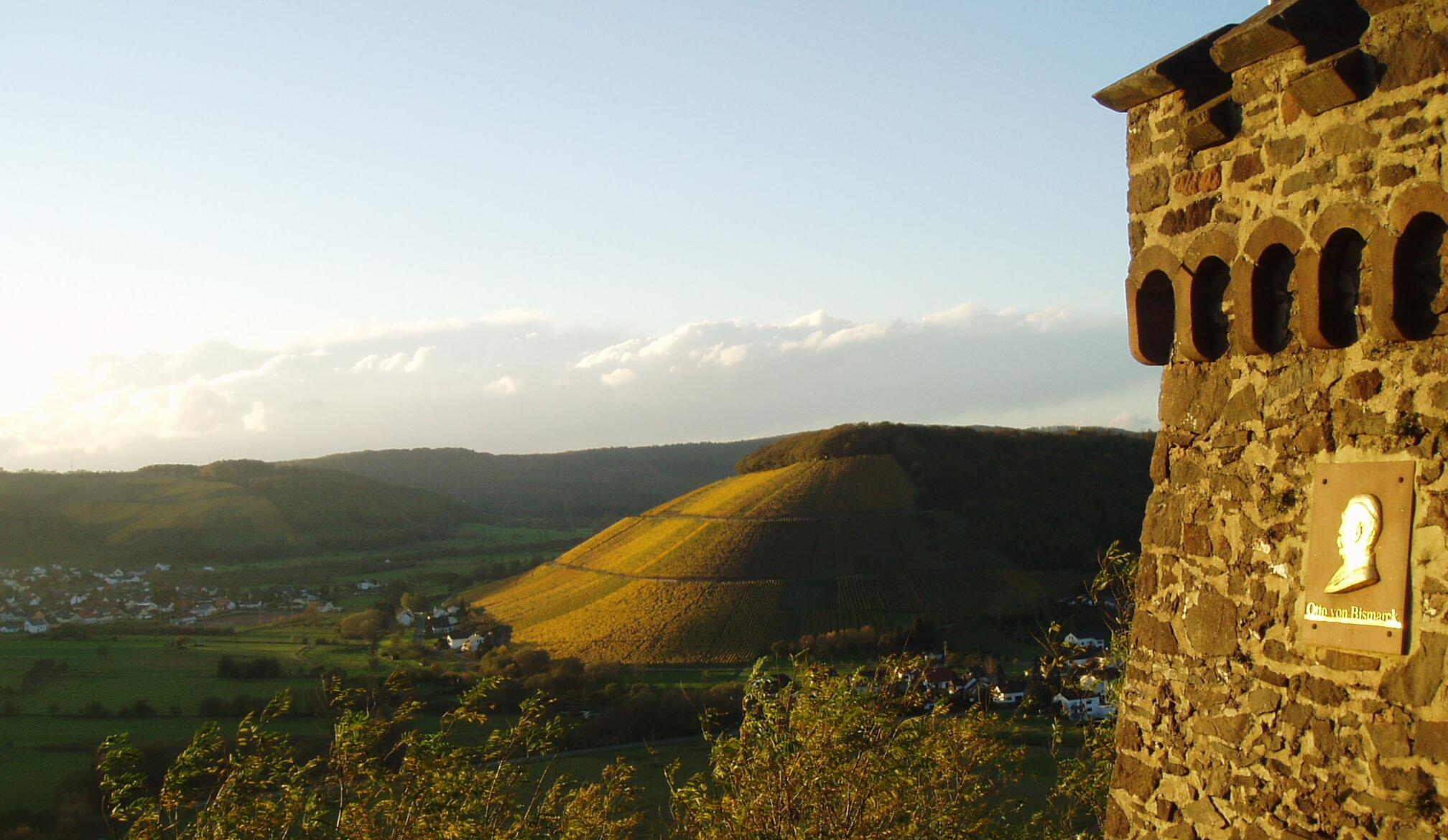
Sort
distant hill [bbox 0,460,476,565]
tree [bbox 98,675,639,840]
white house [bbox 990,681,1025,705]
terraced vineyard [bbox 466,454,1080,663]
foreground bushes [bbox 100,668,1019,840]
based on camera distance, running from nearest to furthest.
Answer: tree [bbox 98,675,639,840] < foreground bushes [bbox 100,668,1019,840] < white house [bbox 990,681,1025,705] < terraced vineyard [bbox 466,454,1080,663] < distant hill [bbox 0,460,476,565]

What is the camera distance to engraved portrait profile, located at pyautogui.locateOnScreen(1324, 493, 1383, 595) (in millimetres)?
4180

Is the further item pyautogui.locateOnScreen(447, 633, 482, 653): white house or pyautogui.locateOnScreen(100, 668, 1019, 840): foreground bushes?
pyautogui.locateOnScreen(447, 633, 482, 653): white house

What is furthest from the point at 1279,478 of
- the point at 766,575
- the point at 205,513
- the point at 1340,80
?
the point at 205,513

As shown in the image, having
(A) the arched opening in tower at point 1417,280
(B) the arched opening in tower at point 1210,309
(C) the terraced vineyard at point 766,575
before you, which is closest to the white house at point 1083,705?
(B) the arched opening in tower at point 1210,309

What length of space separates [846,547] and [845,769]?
6133cm

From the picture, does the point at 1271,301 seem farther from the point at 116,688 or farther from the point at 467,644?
the point at 467,644

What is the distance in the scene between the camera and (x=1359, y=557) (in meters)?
4.24

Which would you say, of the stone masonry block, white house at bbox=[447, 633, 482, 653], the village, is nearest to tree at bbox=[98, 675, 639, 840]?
the stone masonry block

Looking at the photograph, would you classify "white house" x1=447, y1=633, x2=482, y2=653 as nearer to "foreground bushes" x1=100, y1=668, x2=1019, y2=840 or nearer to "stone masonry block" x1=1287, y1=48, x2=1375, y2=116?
"foreground bushes" x1=100, y1=668, x2=1019, y2=840

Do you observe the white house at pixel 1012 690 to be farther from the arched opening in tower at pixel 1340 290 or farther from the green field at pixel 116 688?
the green field at pixel 116 688

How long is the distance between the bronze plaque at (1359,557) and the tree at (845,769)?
251 inches

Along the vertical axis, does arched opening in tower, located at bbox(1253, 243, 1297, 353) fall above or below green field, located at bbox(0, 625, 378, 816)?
above

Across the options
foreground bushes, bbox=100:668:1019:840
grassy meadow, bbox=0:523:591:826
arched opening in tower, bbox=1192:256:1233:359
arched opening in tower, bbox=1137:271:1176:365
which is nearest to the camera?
arched opening in tower, bbox=1192:256:1233:359

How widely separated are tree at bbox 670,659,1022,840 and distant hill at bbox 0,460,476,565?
325 feet
